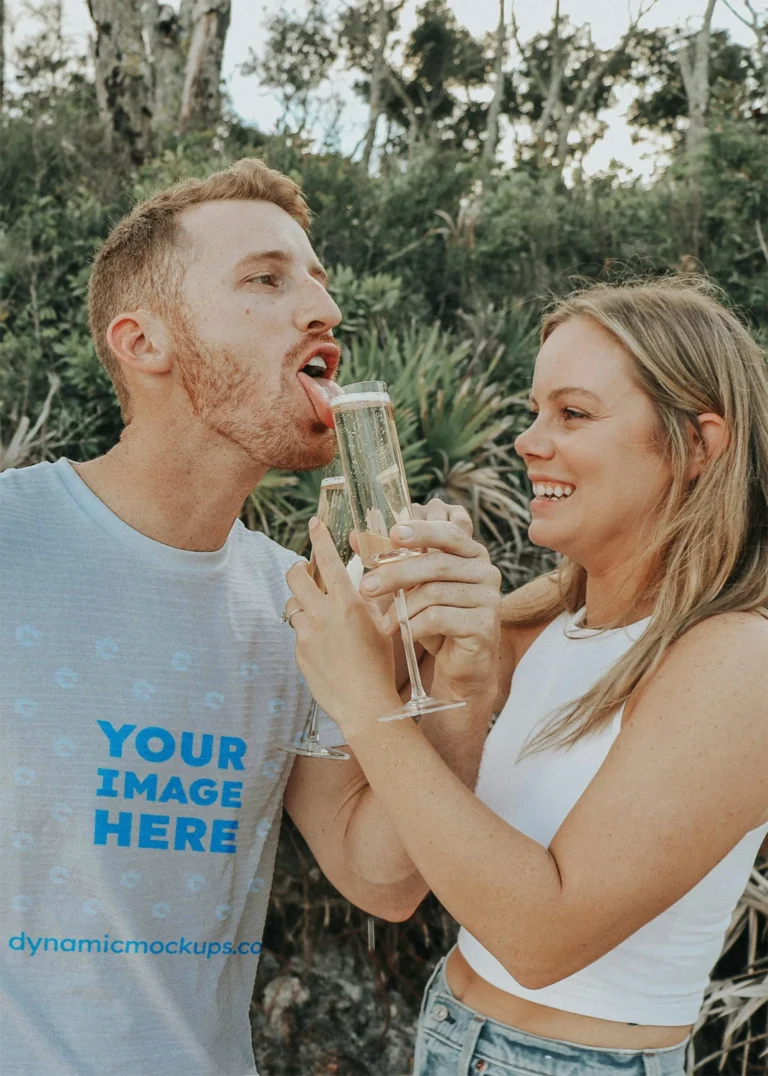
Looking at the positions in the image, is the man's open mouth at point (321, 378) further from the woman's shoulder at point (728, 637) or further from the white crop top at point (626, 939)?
the woman's shoulder at point (728, 637)

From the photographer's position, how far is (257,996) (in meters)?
4.01

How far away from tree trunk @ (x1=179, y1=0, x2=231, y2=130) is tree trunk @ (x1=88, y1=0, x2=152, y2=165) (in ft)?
1.17

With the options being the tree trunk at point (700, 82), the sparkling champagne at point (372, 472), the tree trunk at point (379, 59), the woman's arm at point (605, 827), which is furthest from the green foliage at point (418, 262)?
the tree trunk at point (379, 59)

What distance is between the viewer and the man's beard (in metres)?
2.31

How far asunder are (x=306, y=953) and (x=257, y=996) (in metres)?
0.31

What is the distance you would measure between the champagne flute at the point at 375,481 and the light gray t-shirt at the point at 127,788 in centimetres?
56

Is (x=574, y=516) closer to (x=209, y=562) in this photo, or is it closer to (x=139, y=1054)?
(x=209, y=562)

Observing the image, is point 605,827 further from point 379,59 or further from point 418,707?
point 379,59

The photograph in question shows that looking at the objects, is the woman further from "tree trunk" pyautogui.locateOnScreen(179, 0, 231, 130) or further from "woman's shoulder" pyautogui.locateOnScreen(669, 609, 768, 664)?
"tree trunk" pyautogui.locateOnScreen(179, 0, 231, 130)

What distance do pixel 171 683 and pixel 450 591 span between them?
70cm

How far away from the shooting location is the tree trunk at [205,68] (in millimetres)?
8305

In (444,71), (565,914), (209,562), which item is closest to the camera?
(565,914)

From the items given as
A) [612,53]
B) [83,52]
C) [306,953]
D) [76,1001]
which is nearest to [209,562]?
[76,1001]

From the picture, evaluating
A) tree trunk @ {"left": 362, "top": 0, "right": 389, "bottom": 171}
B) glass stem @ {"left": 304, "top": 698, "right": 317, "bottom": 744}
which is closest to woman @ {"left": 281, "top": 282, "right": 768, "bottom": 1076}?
glass stem @ {"left": 304, "top": 698, "right": 317, "bottom": 744}
